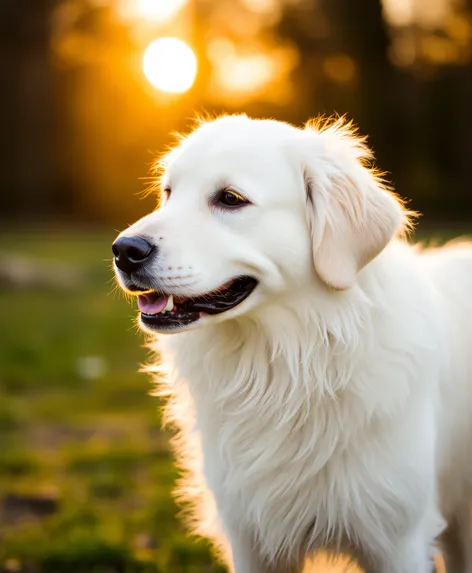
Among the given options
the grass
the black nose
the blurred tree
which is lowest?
A: the grass

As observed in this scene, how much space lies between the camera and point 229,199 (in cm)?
275

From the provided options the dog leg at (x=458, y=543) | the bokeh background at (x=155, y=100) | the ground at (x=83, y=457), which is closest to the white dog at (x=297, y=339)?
the dog leg at (x=458, y=543)

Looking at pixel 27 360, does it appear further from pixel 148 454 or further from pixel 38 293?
pixel 38 293

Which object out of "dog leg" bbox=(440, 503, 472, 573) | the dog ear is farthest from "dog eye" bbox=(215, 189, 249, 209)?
"dog leg" bbox=(440, 503, 472, 573)

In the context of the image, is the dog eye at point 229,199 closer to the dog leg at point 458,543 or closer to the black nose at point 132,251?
the black nose at point 132,251

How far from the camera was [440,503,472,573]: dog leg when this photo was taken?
3523 millimetres

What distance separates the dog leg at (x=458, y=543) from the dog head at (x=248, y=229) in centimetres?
144

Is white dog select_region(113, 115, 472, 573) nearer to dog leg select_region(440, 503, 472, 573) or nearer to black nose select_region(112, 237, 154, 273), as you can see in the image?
black nose select_region(112, 237, 154, 273)

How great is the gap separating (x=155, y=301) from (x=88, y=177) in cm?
2153

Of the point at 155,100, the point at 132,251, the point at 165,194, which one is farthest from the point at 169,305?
the point at 155,100

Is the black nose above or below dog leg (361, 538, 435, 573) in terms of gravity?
above

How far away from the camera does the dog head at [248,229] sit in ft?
8.68

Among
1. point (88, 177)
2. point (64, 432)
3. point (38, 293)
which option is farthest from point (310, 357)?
point (88, 177)

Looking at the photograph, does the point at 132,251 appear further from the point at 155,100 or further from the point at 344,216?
the point at 155,100
